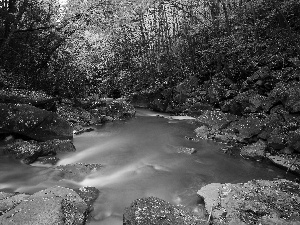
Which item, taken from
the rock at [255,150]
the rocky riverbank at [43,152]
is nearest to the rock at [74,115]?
the rocky riverbank at [43,152]

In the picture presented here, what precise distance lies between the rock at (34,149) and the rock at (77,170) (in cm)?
96

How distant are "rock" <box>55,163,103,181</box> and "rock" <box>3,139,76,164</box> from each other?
38.0 inches

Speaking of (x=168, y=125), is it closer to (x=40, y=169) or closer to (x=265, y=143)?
(x=265, y=143)

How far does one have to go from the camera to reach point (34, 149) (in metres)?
7.14

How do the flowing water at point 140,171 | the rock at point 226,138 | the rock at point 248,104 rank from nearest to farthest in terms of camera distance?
the flowing water at point 140,171
the rock at point 226,138
the rock at point 248,104

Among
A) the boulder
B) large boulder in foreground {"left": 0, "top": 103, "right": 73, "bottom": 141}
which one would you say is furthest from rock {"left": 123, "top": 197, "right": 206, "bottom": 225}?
the boulder

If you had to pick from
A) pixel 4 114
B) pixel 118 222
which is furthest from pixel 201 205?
pixel 4 114

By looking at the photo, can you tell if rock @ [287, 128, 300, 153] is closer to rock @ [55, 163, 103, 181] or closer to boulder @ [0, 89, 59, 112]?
rock @ [55, 163, 103, 181]

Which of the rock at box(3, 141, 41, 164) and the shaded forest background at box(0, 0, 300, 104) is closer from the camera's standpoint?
the rock at box(3, 141, 41, 164)

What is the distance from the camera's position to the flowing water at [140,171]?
17.9 feet

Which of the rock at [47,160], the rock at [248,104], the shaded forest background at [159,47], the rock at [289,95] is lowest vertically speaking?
the rock at [47,160]

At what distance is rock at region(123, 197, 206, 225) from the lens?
12.5 feet

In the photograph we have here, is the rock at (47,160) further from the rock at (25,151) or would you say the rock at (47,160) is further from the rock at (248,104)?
the rock at (248,104)

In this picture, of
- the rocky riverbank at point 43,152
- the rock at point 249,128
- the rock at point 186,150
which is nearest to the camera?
the rocky riverbank at point 43,152
